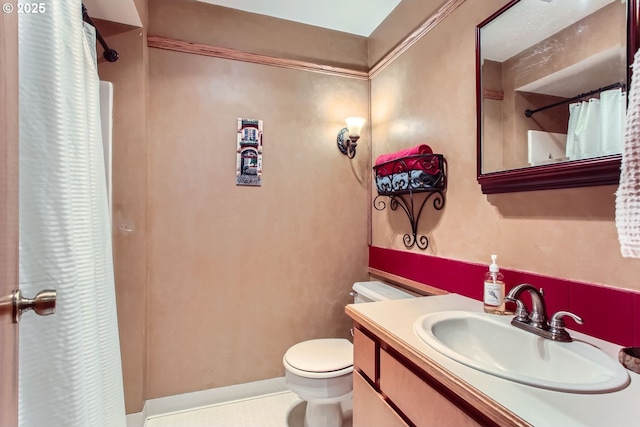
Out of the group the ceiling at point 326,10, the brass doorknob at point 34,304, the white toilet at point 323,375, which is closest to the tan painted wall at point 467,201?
the ceiling at point 326,10

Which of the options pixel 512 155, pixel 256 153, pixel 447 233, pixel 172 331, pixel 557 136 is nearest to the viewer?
pixel 557 136

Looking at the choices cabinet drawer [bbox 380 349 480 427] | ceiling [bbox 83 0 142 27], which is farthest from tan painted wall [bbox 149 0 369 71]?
cabinet drawer [bbox 380 349 480 427]

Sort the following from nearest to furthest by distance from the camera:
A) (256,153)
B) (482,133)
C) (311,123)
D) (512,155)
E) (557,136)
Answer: (557,136), (512,155), (482,133), (256,153), (311,123)

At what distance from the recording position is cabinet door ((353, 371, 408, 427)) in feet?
3.14

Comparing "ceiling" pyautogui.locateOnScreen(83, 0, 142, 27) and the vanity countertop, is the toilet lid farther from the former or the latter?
"ceiling" pyautogui.locateOnScreen(83, 0, 142, 27)

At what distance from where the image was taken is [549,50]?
108 centimetres

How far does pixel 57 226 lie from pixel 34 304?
0.29 m

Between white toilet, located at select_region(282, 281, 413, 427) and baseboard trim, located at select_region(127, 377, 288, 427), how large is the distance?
0.41m

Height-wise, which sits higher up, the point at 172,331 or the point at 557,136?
the point at 557,136

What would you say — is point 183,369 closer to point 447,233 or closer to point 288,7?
point 447,233

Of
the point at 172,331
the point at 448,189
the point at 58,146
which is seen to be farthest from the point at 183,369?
the point at 448,189

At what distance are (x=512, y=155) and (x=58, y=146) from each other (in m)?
1.50

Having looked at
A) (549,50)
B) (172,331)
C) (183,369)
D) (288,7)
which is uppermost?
(288,7)

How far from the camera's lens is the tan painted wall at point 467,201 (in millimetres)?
962
